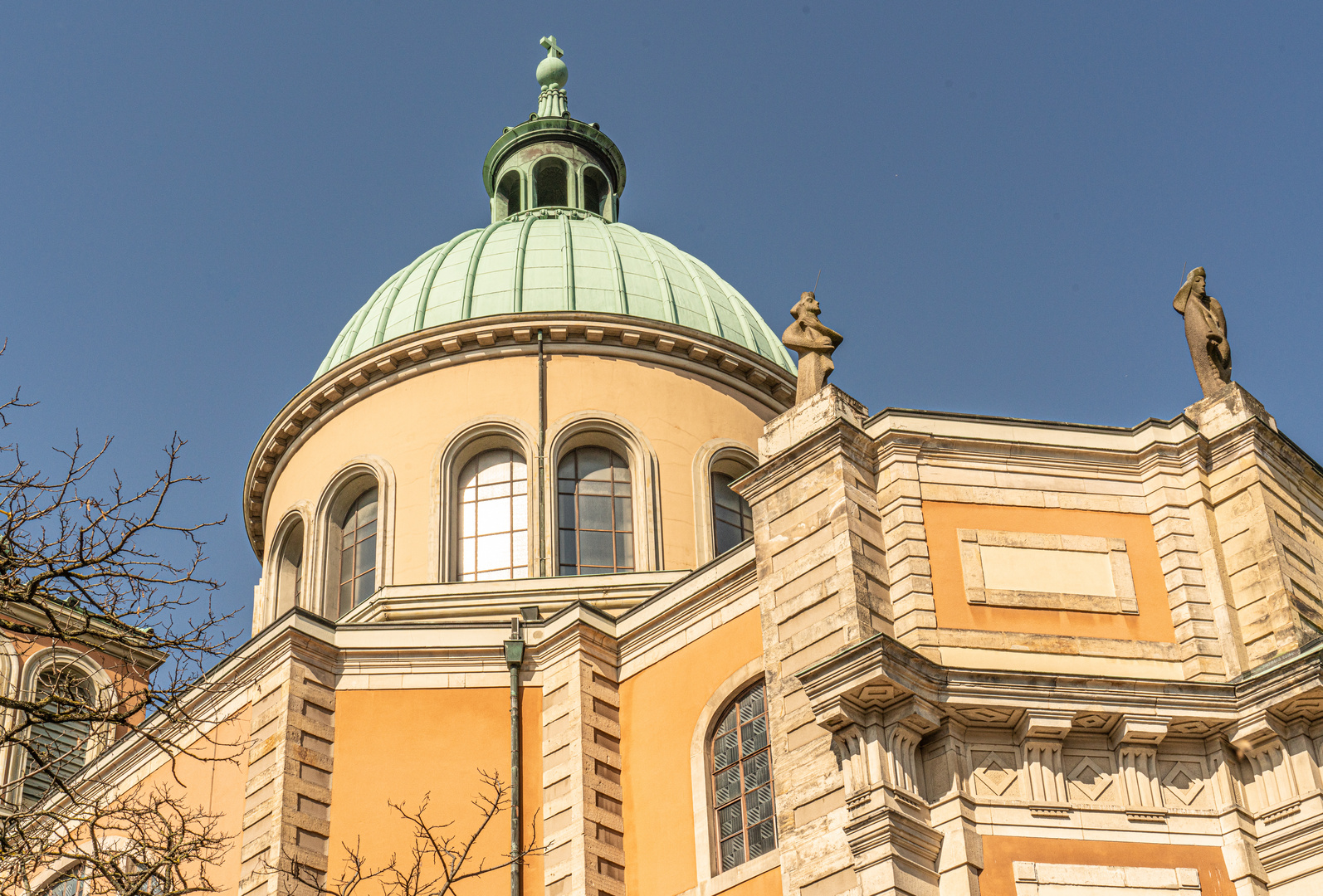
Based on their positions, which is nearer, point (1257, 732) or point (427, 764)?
point (1257, 732)

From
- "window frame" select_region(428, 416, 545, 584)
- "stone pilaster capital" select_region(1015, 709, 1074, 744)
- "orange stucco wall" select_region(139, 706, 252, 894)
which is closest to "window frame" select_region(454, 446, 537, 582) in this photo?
"window frame" select_region(428, 416, 545, 584)

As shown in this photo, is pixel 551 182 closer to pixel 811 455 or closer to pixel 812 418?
pixel 812 418

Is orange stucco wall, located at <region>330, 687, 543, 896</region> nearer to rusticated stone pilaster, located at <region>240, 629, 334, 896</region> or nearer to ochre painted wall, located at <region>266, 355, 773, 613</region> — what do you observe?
rusticated stone pilaster, located at <region>240, 629, 334, 896</region>

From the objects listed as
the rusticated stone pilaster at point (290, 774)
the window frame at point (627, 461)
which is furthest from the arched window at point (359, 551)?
the rusticated stone pilaster at point (290, 774)

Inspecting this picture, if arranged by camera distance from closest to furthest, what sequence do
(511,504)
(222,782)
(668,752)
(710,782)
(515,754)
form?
1. (710,782)
2. (668,752)
3. (515,754)
4. (222,782)
5. (511,504)

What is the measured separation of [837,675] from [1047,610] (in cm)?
272

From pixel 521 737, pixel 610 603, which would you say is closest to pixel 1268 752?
pixel 521 737

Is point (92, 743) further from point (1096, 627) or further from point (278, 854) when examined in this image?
point (1096, 627)

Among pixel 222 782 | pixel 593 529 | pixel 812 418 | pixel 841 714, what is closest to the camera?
pixel 841 714

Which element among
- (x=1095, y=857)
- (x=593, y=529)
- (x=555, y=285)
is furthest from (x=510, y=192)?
(x=1095, y=857)

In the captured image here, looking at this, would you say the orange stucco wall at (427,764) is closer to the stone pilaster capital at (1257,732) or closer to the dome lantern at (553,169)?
the stone pilaster capital at (1257,732)

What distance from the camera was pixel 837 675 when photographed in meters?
16.5

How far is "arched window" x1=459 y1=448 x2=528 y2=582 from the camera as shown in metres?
26.8

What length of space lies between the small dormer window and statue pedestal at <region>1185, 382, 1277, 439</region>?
1993 cm
